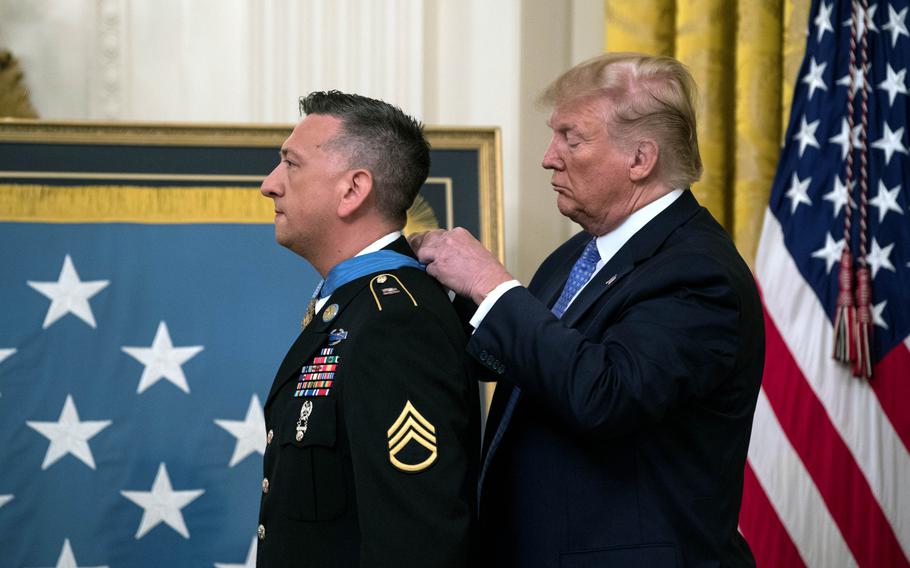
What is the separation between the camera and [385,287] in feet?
6.12

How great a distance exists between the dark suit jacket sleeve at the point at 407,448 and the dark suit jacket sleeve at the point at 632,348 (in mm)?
93

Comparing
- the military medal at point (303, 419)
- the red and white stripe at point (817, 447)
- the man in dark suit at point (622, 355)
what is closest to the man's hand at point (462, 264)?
the man in dark suit at point (622, 355)

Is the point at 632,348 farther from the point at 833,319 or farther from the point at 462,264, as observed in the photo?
the point at 833,319

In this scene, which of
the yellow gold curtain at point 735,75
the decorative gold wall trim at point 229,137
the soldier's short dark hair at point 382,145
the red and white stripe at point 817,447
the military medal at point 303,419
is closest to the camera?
the military medal at point 303,419

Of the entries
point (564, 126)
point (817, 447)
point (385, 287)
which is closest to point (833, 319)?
point (817, 447)

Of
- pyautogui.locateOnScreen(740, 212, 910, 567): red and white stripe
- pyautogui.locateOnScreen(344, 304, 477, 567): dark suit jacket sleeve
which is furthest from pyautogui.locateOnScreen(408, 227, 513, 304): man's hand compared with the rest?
pyautogui.locateOnScreen(740, 212, 910, 567): red and white stripe

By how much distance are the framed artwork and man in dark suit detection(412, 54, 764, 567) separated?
1.32m

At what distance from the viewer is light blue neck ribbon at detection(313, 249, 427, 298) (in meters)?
1.94

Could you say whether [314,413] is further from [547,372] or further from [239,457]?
[239,457]

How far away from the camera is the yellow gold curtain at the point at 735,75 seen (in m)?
3.36

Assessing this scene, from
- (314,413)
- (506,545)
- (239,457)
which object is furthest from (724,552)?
(239,457)

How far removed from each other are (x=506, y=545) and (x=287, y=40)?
2.25 metres

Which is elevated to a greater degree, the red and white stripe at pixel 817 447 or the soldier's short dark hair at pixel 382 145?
the soldier's short dark hair at pixel 382 145

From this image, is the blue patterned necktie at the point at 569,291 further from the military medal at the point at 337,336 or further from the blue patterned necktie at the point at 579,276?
the military medal at the point at 337,336
